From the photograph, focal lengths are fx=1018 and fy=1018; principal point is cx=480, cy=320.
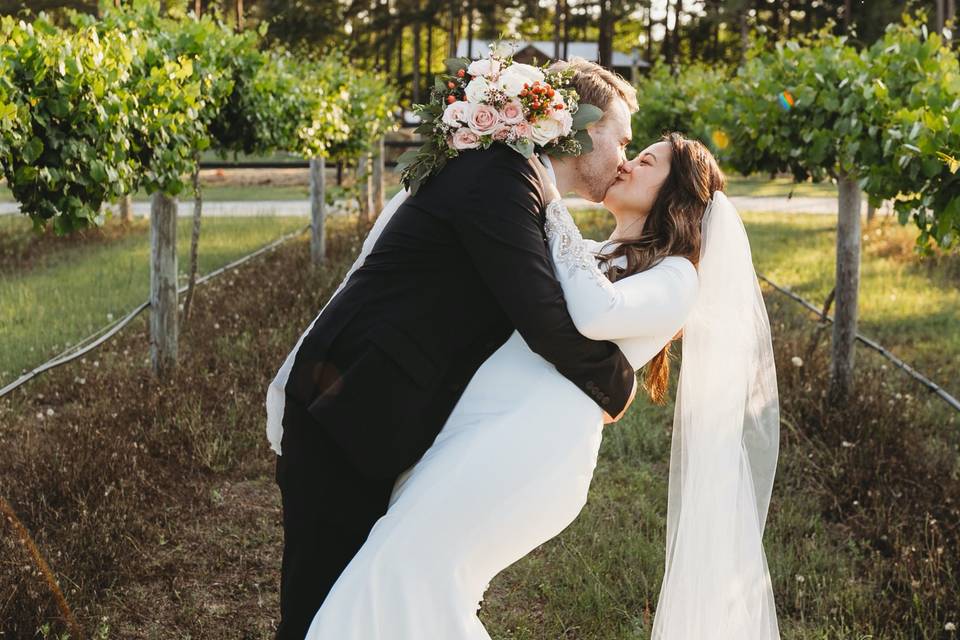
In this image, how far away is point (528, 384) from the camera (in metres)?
2.52

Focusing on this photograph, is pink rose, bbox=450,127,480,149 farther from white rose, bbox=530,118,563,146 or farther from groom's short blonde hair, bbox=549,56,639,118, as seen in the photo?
groom's short blonde hair, bbox=549,56,639,118

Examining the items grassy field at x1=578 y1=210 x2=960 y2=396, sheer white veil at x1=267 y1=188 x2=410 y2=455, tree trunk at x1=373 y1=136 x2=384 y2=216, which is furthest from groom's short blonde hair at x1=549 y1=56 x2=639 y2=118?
tree trunk at x1=373 y1=136 x2=384 y2=216

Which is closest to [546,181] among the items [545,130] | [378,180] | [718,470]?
[545,130]

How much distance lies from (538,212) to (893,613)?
244cm

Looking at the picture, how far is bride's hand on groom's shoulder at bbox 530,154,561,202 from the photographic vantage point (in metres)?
2.59

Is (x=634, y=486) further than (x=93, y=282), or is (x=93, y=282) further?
(x=93, y=282)

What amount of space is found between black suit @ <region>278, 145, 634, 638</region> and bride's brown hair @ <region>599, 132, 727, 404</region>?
35 centimetres

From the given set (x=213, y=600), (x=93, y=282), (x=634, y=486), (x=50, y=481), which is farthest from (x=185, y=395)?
(x=93, y=282)

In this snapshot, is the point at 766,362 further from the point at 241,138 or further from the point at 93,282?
the point at 93,282

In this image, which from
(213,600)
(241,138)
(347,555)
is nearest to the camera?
(347,555)

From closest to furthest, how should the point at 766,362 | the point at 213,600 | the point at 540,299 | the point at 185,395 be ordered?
→ the point at 540,299 → the point at 766,362 → the point at 213,600 → the point at 185,395

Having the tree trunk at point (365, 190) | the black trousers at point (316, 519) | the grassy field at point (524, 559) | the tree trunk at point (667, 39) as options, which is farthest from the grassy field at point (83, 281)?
the tree trunk at point (667, 39)

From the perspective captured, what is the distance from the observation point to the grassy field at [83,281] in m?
8.10

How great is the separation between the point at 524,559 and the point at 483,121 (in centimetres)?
265
